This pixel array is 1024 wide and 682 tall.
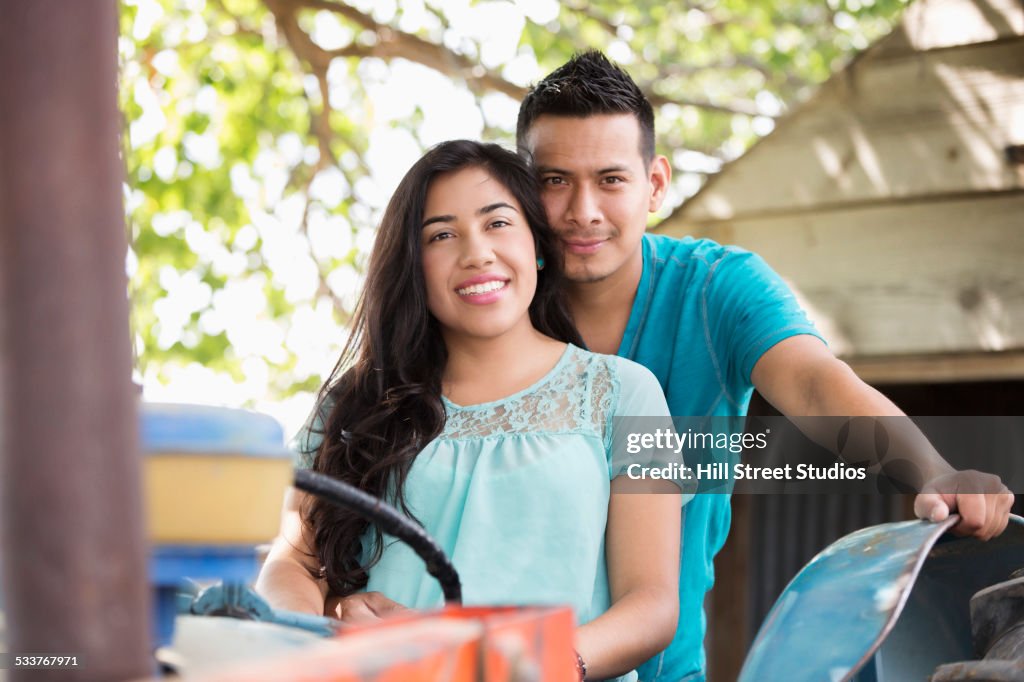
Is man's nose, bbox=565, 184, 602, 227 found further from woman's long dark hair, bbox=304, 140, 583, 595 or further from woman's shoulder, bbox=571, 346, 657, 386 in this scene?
woman's shoulder, bbox=571, 346, 657, 386

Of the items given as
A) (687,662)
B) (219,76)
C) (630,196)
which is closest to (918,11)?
(630,196)

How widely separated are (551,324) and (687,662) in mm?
802

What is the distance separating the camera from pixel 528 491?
2.17 m

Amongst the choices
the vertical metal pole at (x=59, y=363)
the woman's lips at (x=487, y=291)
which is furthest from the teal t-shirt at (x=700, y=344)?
the vertical metal pole at (x=59, y=363)

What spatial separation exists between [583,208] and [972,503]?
116 cm

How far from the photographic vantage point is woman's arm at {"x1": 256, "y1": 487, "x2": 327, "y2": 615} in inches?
85.1

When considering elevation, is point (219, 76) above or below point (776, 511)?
above

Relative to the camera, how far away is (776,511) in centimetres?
539

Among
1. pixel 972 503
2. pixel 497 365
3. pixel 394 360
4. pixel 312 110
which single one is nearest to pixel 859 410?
pixel 972 503

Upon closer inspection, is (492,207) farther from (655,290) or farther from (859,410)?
(859,410)

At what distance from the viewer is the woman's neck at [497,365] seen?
241 cm

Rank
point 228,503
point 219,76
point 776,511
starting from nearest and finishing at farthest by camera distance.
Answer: point 228,503, point 776,511, point 219,76

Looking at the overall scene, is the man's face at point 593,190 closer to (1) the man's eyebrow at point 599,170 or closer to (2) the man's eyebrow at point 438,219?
(1) the man's eyebrow at point 599,170

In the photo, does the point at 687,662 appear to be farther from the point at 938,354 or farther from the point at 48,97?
the point at 48,97
